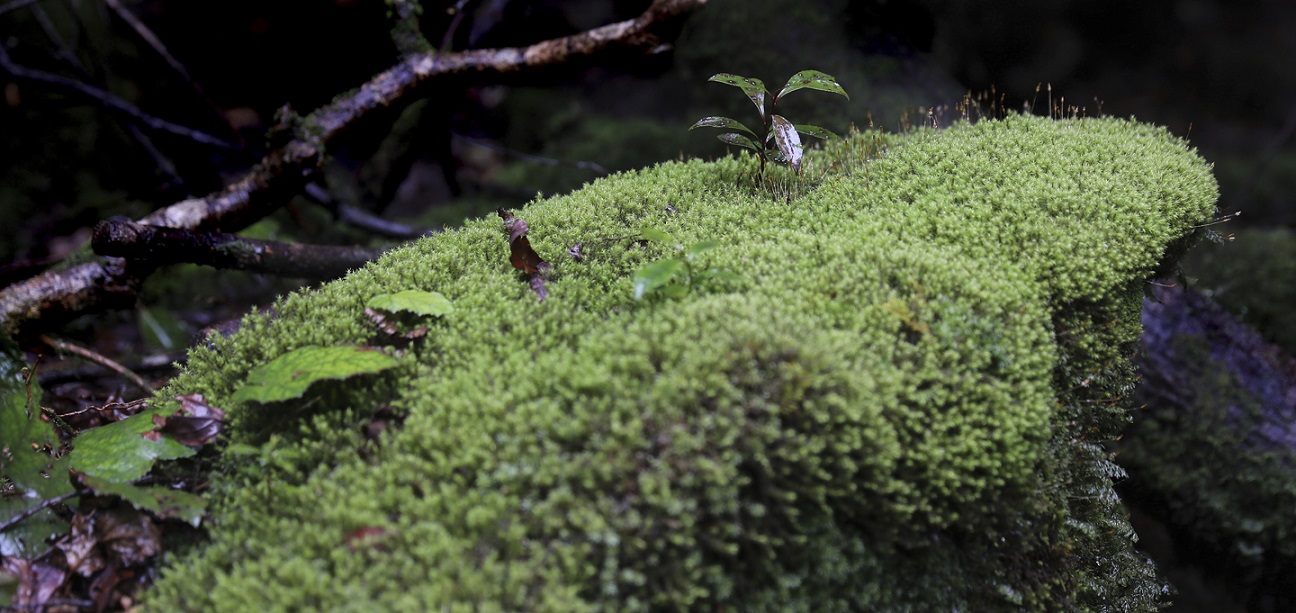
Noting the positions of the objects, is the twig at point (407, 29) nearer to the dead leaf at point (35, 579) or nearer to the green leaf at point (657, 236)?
the green leaf at point (657, 236)

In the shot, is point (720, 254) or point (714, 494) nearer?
point (714, 494)

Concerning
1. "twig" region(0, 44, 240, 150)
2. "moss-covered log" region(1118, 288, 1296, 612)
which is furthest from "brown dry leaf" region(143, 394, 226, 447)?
"moss-covered log" region(1118, 288, 1296, 612)

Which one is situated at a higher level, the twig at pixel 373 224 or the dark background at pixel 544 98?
the dark background at pixel 544 98

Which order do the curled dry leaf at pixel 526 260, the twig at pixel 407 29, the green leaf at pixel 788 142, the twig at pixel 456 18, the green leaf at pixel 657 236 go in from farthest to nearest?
the twig at pixel 456 18 < the twig at pixel 407 29 < the green leaf at pixel 788 142 < the curled dry leaf at pixel 526 260 < the green leaf at pixel 657 236

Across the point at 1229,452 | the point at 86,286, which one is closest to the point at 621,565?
the point at 86,286

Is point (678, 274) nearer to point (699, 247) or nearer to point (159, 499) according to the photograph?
point (699, 247)

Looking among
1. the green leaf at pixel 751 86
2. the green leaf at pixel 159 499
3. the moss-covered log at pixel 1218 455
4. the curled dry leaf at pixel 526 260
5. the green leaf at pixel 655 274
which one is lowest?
the moss-covered log at pixel 1218 455

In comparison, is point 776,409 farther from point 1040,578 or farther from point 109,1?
point 109,1

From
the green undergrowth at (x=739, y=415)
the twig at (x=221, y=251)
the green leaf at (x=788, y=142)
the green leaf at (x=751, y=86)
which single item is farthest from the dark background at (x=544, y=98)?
the green undergrowth at (x=739, y=415)
